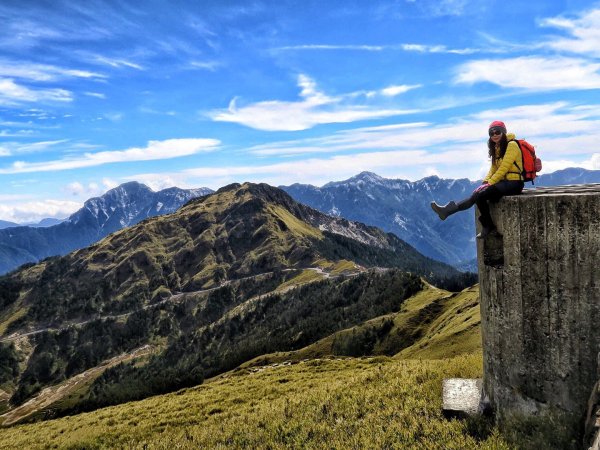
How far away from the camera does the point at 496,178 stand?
38.8 feet

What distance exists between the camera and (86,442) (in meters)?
25.6

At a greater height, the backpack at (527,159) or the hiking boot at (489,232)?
the backpack at (527,159)

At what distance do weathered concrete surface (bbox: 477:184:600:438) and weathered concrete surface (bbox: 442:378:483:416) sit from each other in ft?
5.20

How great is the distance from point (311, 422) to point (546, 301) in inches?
445

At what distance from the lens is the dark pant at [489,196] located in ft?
38.5

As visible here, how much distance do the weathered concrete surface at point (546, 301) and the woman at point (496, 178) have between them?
35 cm

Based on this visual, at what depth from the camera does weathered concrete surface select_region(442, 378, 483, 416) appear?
13641mm

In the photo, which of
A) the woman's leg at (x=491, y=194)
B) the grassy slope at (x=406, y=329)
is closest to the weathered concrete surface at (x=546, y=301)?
the woman's leg at (x=491, y=194)

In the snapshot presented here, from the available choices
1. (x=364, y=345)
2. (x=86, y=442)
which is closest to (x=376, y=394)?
(x=86, y=442)

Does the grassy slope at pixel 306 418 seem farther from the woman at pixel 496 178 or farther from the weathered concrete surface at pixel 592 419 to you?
the woman at pixel 496 178

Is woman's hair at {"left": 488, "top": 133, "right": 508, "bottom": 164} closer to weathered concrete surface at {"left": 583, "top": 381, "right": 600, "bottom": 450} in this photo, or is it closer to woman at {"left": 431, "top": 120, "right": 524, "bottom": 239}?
woman at {"left": 431, "top": 120, "right": 524, "bottom": 239}

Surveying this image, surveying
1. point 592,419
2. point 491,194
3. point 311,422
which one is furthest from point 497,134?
point 311,422

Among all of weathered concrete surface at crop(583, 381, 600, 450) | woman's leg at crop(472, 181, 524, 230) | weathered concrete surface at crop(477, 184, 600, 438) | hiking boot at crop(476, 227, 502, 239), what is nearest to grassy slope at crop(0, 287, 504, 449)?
weathered concrete surface at crop(477, 184, 600, 438)

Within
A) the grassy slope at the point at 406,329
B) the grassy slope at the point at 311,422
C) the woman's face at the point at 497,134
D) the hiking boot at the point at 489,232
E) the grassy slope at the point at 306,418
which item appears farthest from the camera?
the grassy slope at the point at 406,329
